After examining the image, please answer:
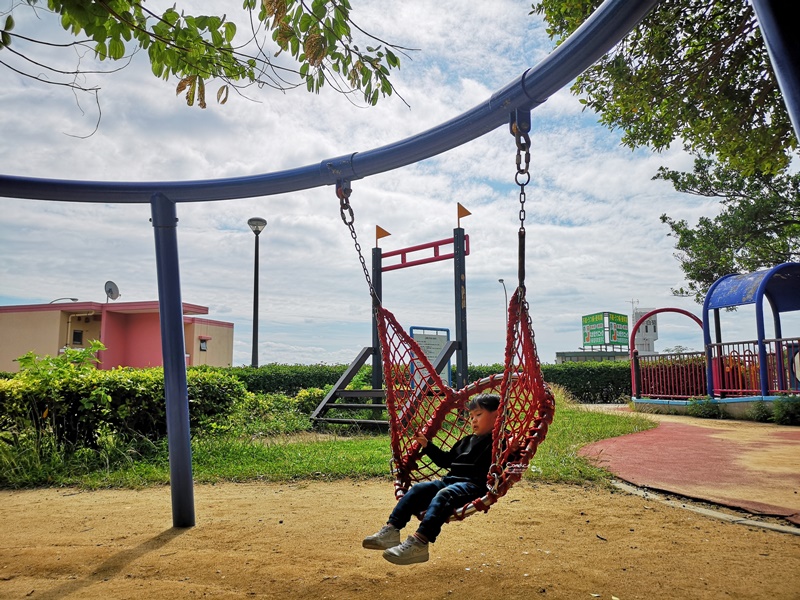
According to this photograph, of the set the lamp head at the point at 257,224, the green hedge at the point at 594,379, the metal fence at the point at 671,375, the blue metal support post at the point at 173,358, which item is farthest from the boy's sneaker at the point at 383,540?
the green hedge at the point at 594,379

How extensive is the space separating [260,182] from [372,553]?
2.15 metres

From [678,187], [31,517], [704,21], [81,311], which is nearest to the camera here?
[31,517]

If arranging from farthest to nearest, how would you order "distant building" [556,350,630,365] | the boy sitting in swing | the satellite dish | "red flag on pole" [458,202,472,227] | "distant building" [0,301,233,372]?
"distant building" [556,350,630,365]
"distant building" [0,301,233,372]
the satellite dish
"red flag on pole" [458,202,472,227]
the boy sitting in swing

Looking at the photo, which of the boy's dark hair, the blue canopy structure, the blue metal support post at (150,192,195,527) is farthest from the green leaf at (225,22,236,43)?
the blue canopy structure

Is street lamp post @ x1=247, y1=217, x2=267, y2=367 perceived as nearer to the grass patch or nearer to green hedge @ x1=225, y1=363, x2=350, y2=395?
green hedge @ x1=225, y1=363, x2=350, y2=395

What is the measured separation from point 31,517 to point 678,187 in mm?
15235

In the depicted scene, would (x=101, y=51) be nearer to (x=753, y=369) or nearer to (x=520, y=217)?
(x=520, y=217)

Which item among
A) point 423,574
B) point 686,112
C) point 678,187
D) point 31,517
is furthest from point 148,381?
point 678,187

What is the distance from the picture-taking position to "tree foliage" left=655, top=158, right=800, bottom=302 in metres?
14.1

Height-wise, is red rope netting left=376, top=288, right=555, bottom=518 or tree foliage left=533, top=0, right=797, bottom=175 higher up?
tree foliage left=533, top=0, right=797, bottom=175

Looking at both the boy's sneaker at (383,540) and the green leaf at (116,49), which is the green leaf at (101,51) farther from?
the boy's sneaker at (383,540)

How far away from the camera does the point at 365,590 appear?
2.59 m

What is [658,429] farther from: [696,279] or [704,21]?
[696,279]

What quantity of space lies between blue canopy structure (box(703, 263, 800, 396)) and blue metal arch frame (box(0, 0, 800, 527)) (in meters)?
8.76
